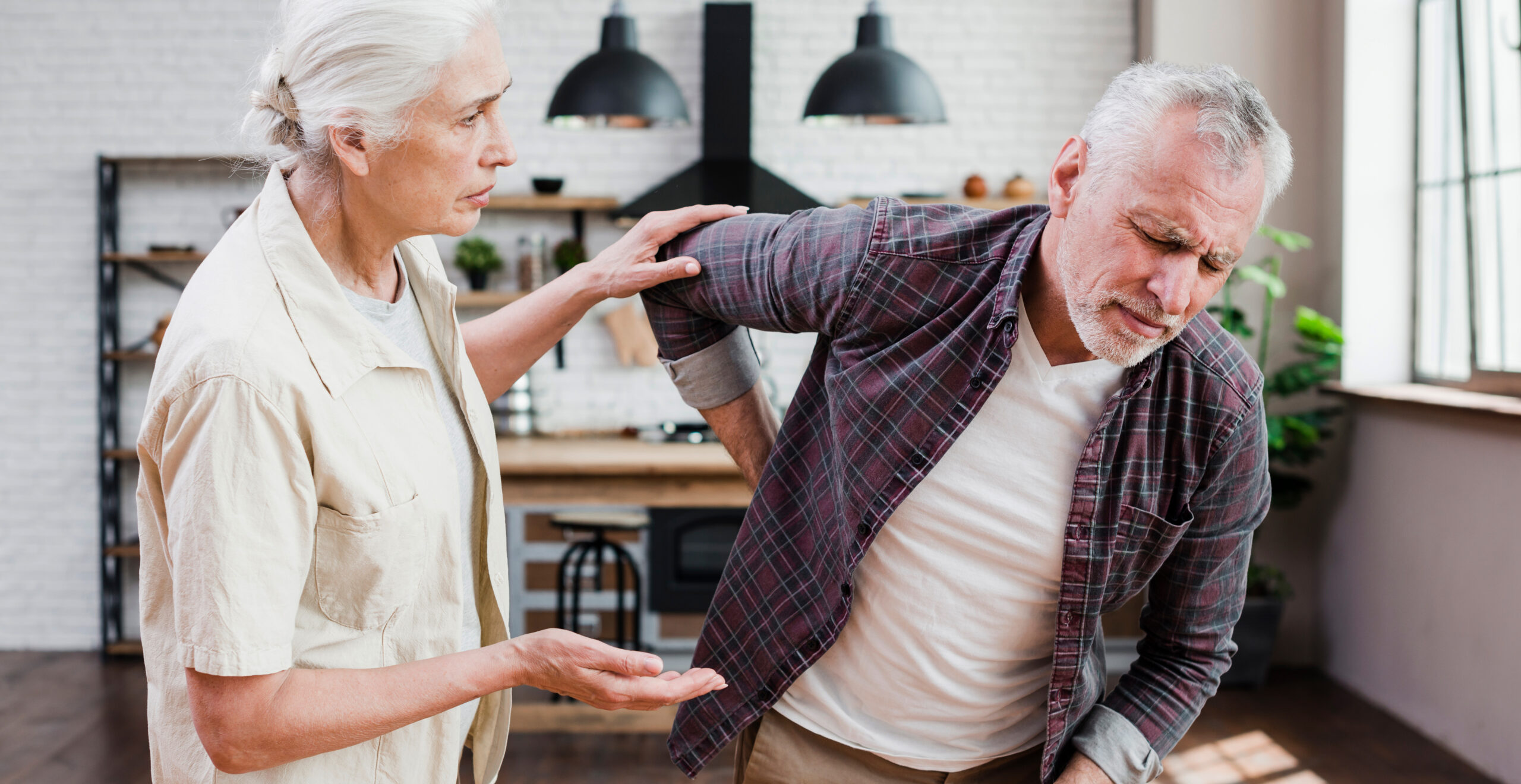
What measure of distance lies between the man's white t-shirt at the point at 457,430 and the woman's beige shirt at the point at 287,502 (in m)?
0.08

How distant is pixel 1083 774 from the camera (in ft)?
4.40

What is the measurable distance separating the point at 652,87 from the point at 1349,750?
363 cm

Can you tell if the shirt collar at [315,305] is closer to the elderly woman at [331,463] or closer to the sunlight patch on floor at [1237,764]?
the elderly woman at [331,463]

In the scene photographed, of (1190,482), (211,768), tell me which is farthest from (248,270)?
(1190,482)

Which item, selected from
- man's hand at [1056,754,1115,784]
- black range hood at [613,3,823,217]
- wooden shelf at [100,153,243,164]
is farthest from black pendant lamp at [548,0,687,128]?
man's hand at [1056,754,1115,784]

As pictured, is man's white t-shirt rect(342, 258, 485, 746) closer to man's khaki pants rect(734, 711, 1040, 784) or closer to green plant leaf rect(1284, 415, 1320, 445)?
man's khaki pants rect(734, 711, 1040, 784)

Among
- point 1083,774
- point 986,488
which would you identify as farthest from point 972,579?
point 1083,774

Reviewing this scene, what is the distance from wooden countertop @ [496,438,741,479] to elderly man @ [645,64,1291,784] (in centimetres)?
278

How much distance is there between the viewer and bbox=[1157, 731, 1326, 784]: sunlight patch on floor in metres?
3.54

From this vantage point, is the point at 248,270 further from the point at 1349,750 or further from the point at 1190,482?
the point at 1349,750

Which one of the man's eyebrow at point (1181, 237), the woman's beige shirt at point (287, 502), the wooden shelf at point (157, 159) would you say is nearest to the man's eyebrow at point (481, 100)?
the woman's beige shirt at point (287, 502)

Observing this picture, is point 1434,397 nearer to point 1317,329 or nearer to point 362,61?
point 1317,329

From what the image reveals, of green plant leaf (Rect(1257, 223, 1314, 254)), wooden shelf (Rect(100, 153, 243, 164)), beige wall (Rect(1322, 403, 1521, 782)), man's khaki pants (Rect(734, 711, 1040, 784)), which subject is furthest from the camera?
wooden shelf (Rect(100, 153, 243, 164))

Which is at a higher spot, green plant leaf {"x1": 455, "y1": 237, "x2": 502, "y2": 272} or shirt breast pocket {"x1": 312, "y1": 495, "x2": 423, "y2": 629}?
green plant leaf {"x1": 455, "y1": 237, "x2": 502, "y2": 272}
